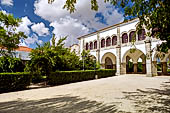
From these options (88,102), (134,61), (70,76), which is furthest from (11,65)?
(134,61)

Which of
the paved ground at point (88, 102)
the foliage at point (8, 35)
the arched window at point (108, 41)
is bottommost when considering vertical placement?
the paved ground at point (88, 102)

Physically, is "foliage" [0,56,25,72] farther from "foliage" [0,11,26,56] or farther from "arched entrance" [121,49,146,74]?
"arched entrance" [121,49,146,74]

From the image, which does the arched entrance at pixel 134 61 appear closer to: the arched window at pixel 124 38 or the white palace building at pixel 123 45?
the white palace building at pixel 123 45

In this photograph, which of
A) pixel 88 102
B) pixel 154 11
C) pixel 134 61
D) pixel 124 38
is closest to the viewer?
pixel 154 11

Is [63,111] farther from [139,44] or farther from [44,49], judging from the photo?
[139,44]

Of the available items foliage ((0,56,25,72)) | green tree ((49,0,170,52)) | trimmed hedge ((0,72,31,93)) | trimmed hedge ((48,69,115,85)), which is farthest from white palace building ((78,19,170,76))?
foliage ((0,56,25,72))

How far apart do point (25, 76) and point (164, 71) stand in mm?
23498

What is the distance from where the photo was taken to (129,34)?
1891 centimetres

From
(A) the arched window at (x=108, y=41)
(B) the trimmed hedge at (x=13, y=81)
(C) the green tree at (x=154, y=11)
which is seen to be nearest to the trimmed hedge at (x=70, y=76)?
(B) the trimmed hedge at (x=13, y=81)

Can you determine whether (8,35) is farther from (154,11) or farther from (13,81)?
(154,11)

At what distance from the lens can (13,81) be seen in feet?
26.9

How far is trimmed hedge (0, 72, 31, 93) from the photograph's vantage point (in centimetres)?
768

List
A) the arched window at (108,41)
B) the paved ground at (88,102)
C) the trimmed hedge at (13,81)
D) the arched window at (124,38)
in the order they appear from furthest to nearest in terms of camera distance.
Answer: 1. the arched window at (108,41)
2. the arched window at (124,38)
3. the trimmed hedge at (13,81)
4. the paved ground at (88,102)

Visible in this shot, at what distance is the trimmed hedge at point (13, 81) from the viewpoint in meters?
7.68
